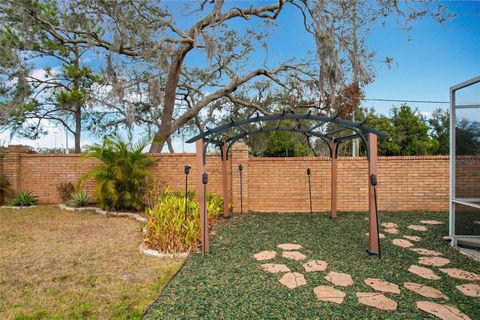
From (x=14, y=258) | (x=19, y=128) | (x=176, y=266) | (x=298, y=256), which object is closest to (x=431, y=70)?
(x=298, y=256)

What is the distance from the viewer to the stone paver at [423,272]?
3508 millimetres

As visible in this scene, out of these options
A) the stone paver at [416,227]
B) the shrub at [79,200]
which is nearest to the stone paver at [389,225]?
the stone paver at [416,227]

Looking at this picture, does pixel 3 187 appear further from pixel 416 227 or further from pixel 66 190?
pixel 416 227

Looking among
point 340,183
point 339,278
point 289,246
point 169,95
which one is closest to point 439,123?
point 340,183

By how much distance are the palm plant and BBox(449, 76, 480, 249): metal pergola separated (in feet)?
20.6

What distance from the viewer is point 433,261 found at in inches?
160

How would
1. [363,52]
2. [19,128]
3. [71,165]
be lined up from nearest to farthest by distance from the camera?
[71,165] → [363,52] → [19,128]

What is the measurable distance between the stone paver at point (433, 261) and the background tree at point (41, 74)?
10.6 meters

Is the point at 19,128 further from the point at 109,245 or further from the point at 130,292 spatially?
the point at 130,292

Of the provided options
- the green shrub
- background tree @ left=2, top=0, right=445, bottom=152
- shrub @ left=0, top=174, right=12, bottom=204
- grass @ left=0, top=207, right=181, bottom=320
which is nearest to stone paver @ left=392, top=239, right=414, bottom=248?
grass @ left=0, top=207, right=181, bottom=320

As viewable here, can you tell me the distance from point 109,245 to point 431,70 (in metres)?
14.6

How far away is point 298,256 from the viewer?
4.28 meters

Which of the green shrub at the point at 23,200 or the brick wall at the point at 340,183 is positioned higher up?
the brick wall at the point at 340,183

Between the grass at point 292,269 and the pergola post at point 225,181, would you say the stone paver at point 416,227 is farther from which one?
the pergola post at point 225,181
